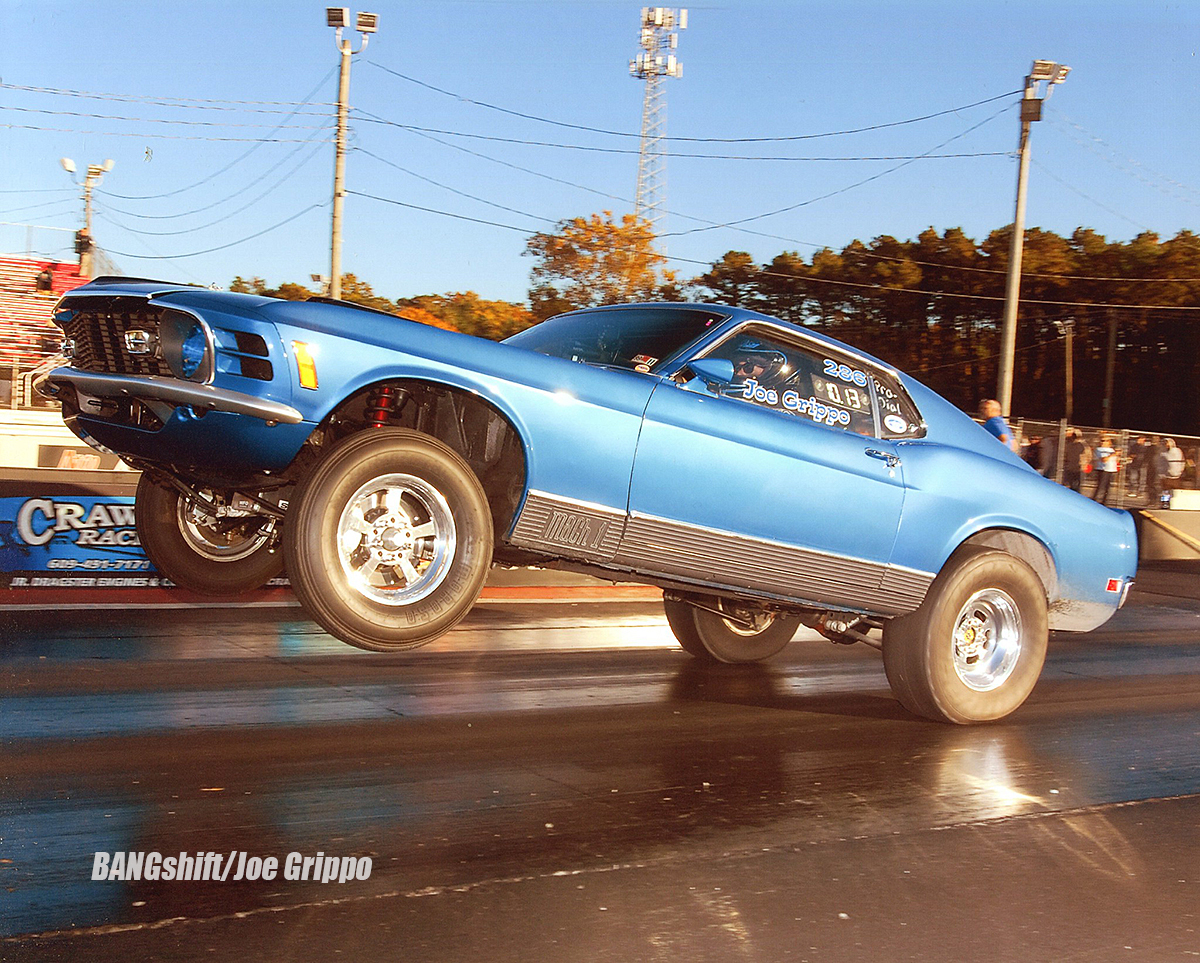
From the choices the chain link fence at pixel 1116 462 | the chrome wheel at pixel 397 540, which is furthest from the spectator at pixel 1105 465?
the chrome wheel at pixel 397 540

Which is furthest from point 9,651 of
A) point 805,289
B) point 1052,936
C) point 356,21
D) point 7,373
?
point 805,289

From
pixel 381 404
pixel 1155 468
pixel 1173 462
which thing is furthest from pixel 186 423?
pixel 1173 462

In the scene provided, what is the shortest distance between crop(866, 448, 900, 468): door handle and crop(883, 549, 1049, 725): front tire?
714mm

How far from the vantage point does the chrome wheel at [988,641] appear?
21.0ft

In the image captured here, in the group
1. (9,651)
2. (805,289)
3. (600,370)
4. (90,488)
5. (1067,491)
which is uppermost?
(805,289)

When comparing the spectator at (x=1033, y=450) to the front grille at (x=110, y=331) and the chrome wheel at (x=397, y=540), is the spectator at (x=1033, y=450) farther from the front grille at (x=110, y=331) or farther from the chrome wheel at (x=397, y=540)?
the front grille at (x=110, y=331)

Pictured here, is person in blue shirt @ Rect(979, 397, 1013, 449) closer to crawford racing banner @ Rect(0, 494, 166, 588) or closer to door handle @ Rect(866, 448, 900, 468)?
door handle @ Rect(866, 448, 900, 468)

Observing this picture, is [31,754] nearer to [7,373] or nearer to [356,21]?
[7,373]

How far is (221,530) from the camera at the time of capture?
18.4ft

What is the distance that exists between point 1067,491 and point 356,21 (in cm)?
2182

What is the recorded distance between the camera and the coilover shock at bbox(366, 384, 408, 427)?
4770mm

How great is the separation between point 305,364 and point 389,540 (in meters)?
0.73

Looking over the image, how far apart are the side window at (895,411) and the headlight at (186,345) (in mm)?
3249

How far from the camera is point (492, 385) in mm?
4605
